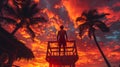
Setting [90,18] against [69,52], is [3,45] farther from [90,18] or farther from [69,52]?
[90,18]

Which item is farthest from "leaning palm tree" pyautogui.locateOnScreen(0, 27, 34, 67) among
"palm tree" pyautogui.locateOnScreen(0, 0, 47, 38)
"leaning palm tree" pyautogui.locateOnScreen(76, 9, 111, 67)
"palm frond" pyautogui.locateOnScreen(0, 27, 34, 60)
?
"leaning palm tree" pyautogui.locateOnScreen(76, 9, 111, 67)

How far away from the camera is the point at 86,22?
45.0m

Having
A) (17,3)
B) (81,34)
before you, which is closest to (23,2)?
(17,3)

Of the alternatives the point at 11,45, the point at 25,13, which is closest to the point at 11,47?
the point at 11,45

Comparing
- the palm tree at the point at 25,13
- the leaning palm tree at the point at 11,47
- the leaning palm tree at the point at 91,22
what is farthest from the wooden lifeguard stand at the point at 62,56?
the leaning palm tree at the point at 91,22

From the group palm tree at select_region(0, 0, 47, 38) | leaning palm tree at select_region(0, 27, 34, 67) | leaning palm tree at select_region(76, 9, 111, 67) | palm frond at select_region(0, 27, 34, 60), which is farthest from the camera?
leaning palm tree at select_region(76, 9, 111, 67)

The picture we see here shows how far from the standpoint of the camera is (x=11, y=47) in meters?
24.2

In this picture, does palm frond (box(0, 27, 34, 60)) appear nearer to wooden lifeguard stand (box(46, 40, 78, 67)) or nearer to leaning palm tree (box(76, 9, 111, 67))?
wooden lifeguard stand (box(46, 40, 78, 67))

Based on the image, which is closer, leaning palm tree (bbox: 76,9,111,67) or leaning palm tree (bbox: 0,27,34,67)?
leaning palm tree (bbox: 0,27,34,67)

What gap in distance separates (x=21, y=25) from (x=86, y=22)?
1362 centimetres

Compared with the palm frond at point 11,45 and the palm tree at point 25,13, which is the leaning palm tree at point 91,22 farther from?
the palm frond at point 11,45

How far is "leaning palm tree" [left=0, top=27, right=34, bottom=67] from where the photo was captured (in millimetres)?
21862

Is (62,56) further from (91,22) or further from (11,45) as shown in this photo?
(91,22)

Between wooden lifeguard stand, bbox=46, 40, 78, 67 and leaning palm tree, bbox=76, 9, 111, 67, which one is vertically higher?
leaning palm tree, bbox=76, 9, 111, 67
